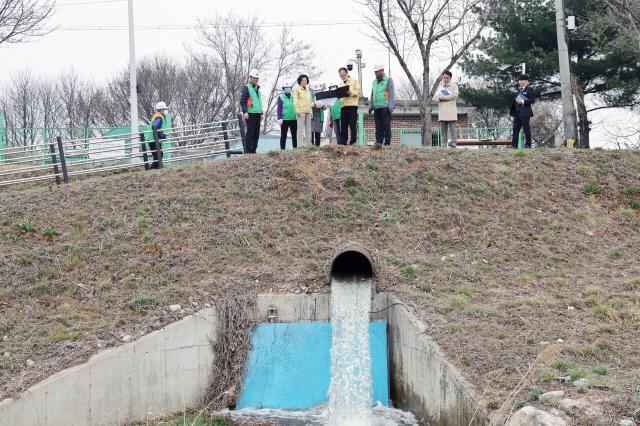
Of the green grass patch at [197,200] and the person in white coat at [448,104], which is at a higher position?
the person in white coat at [448,104]

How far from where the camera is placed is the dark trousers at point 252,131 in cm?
1541

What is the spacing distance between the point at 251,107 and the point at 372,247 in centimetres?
469

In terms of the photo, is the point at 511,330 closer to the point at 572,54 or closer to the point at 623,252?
the point at 623,252

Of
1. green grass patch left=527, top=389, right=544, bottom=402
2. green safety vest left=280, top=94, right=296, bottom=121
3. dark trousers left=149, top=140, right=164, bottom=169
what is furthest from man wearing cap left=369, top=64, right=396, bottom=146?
green grass patch left=527, top=389, right=544, bottom=402

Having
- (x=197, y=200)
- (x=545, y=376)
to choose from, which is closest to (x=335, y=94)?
(x=197, y=200)

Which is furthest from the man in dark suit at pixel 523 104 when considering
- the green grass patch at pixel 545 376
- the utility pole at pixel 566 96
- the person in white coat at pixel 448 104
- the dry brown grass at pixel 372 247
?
the green grass patch at pixel 545 376

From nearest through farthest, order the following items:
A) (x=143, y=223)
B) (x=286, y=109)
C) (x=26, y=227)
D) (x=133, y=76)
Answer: (x=26, y=227)
(x=143, y=223)
(x=286, y=109)
(x=133, y=76)

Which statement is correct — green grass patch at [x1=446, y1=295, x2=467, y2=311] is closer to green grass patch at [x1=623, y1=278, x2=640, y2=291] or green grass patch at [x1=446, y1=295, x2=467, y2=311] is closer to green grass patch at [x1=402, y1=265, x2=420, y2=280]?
green grass patch at [x1=402, y1=265, x2=420, y2=280]

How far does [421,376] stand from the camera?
957 cm

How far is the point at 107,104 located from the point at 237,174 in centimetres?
3049

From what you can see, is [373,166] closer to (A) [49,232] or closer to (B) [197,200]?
(B) [197,200]

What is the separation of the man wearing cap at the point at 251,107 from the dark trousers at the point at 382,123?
246 cm

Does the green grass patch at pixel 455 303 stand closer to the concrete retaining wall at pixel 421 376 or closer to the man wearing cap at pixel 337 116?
the concrete retaining wall at pixel 421 376

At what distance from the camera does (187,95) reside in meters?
41.9
